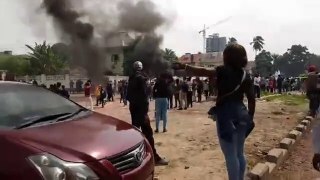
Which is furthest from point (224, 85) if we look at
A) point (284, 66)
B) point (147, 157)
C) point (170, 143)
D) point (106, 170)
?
point (284, 66)

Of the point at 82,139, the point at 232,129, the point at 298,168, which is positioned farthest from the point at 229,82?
the point at 298,168

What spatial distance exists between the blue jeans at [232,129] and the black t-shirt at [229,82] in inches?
2.8

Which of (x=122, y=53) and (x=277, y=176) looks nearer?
(x=277, y=176)

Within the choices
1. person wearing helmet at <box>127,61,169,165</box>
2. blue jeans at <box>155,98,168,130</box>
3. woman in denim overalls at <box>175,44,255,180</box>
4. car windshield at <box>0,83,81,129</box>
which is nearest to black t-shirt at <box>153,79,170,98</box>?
blue jeans at <box>155,98,168,130</box>

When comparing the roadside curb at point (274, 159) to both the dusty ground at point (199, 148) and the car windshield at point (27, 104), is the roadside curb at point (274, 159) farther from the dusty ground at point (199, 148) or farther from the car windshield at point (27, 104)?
the car windshield at point (27, 104)

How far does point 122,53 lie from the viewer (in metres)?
26.0

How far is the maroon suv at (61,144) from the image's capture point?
2.92 metres

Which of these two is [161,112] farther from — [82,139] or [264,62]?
[264,62]

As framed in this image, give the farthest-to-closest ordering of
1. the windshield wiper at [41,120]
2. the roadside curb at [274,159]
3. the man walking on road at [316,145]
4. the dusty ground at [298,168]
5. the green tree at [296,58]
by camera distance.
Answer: the green tree at [296,58] < the dusty ground at [298,168] < the roadside curb at [274,159] < the windshield wiper at [41,120] < the man walking on road at [316,145]

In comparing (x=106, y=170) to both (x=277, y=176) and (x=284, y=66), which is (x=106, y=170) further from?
(x=284, y=66)

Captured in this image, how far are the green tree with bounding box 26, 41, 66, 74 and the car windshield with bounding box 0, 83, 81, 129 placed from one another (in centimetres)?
5005

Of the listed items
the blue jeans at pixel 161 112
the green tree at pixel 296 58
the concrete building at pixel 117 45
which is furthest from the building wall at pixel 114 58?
the green tree at pixel 296 58

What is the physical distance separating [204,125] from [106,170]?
821 cm

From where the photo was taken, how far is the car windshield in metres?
3.63
